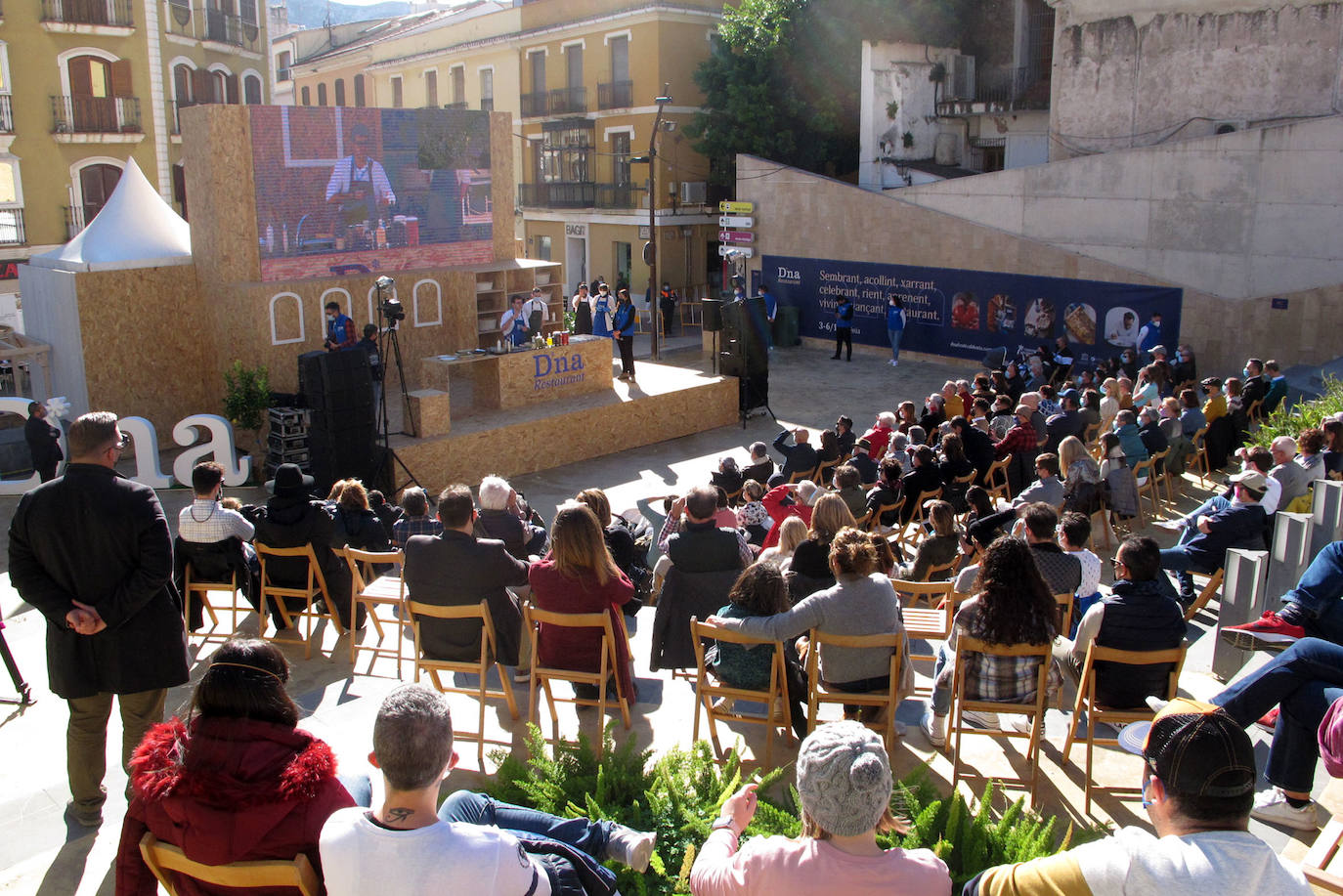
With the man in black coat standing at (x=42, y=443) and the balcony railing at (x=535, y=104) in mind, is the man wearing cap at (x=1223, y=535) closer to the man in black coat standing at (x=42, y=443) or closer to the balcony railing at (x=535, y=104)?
the man in black coat standing at (x=42, y=443)

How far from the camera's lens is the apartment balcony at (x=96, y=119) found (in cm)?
2303

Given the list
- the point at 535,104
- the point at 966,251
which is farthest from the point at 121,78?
the point at 966,251


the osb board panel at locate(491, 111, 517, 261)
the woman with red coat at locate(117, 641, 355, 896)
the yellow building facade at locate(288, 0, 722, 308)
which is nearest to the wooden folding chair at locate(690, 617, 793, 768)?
the woman with red coat at locate(117, 641, 355, 896)

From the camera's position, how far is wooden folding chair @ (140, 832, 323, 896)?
2.60 metres

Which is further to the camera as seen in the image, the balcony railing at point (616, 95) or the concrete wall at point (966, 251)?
the balcony railing at point (616, 95)

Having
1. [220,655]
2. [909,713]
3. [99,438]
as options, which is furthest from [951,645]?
[99,438]

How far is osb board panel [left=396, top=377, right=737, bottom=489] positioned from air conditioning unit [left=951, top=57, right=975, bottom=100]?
13.4m

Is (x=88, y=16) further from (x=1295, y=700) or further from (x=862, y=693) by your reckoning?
(x=1295, y=700)

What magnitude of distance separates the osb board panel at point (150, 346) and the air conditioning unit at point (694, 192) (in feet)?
51.4

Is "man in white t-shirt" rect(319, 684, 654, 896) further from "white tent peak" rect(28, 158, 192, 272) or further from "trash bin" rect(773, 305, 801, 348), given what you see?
"trash bin" rect(773, 305, 801, 348)

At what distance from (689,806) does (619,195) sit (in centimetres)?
2537

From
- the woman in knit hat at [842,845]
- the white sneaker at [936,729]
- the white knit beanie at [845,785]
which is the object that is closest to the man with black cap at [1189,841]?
the woman in knit hat at [842,845]

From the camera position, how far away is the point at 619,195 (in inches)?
1105

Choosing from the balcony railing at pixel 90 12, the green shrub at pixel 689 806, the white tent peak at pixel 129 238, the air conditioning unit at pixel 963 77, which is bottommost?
the green shrub at pixel 689 806
